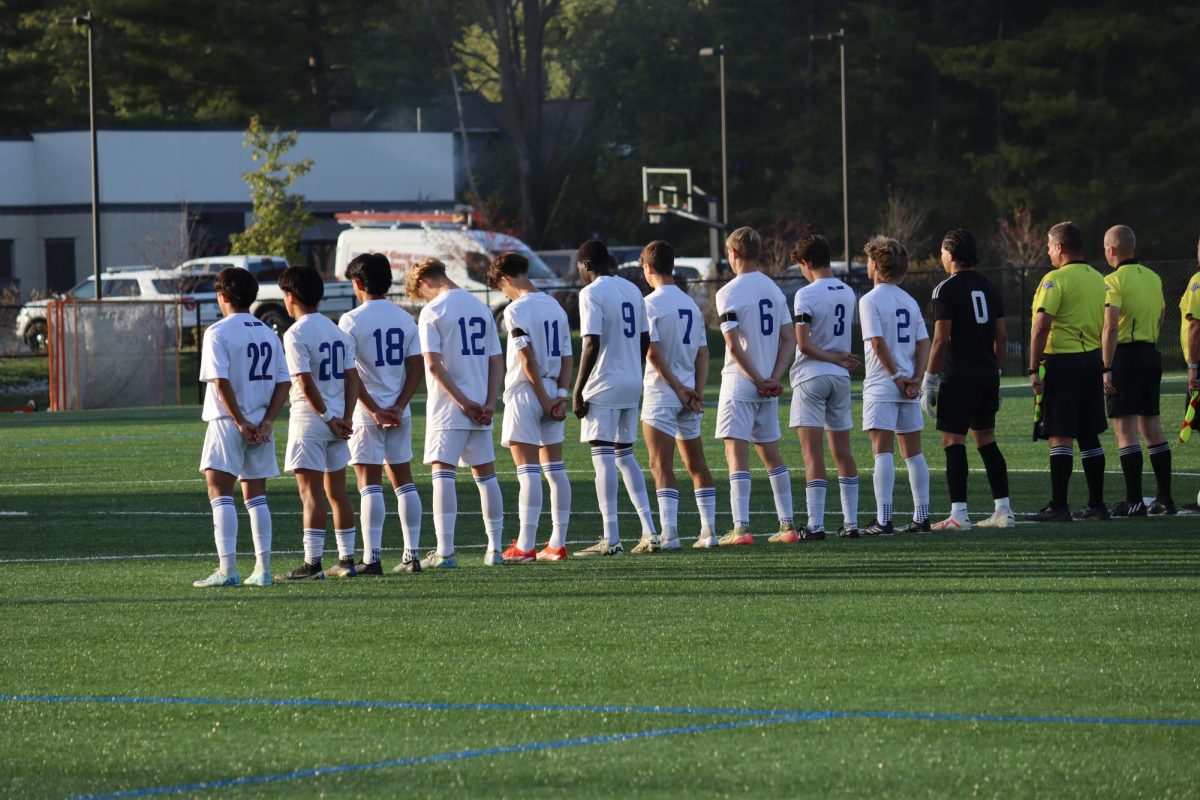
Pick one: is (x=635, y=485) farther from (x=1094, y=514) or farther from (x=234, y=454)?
(x=1094, y=514)

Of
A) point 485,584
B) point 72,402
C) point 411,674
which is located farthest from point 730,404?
point 72,402

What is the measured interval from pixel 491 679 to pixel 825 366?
17.9 ft

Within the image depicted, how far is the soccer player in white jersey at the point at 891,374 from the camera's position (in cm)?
1272

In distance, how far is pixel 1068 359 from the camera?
43.6ft

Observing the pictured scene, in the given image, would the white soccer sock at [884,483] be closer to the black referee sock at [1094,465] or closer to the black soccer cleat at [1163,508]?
the black referee sock at [1094,465]

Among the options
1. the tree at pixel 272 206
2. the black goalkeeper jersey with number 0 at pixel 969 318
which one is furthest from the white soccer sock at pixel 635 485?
the tree at pixel 272 206

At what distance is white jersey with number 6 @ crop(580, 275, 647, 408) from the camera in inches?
472

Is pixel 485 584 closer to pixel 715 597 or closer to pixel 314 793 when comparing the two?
pixel 715 597

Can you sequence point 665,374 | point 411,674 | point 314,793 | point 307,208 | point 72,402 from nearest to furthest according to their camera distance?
point 314,793 → point 411,674 → point 665,374 → point 72,402 → point 307,208

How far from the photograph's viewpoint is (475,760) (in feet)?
20.9

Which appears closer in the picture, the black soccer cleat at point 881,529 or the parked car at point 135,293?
the black soccer cleat at point 881,529

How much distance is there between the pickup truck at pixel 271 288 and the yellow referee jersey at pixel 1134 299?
99.6 ft

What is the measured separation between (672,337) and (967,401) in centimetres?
207

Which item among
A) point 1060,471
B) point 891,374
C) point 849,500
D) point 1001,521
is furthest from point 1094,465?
point 849,500
